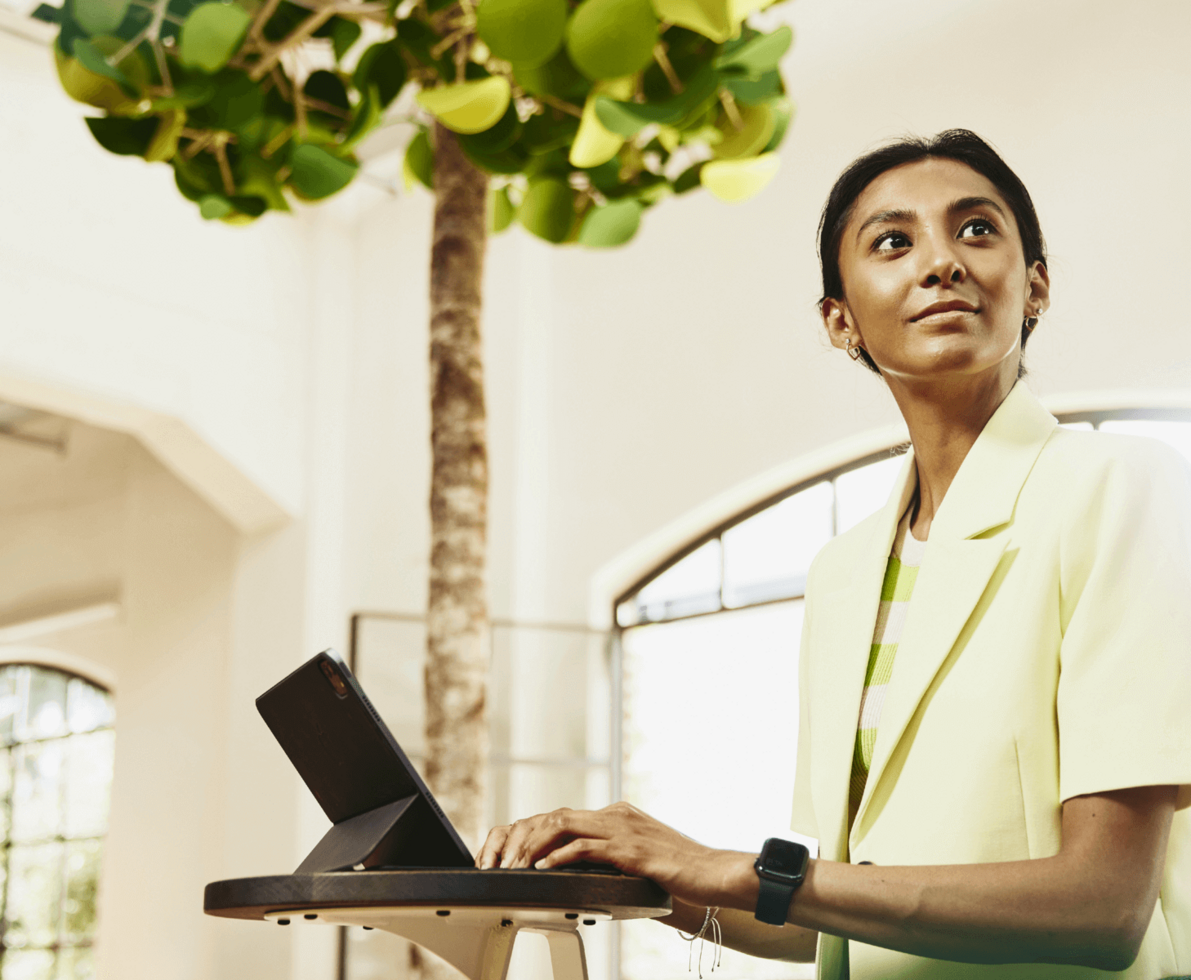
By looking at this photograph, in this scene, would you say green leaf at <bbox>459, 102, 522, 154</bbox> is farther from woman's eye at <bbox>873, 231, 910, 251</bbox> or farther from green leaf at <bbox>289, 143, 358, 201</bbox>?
woman's eye at <bbox>873, 231, 910, 251</bbox>

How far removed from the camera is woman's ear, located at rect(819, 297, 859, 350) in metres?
1.48

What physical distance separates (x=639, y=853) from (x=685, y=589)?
21.0ft

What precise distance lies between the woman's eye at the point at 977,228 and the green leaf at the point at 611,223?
2.08 m

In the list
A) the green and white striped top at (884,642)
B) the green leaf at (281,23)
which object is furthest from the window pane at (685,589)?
the green and white striped top at (884,642)

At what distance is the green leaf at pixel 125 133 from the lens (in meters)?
2.90

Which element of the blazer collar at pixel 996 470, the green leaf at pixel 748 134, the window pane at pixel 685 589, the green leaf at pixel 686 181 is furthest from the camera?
the window pane at pixel 685 589

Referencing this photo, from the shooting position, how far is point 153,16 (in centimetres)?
267

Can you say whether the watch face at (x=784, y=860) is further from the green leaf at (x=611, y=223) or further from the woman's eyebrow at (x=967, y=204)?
the green leaf at (x=611, y=223)

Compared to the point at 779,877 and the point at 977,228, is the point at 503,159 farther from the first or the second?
the point at 779,877

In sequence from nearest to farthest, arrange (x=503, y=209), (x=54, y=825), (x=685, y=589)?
(x=503, y=209) < (x=685, y=589) < (x=54, y=825)

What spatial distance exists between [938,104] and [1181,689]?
5669 millimetres

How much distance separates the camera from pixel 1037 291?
1.41 m

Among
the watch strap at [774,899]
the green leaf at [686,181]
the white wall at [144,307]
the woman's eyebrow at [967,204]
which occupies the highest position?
the white wall at [144,307]

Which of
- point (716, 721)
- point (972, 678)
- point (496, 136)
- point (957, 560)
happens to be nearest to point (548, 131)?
point (496, 136)
